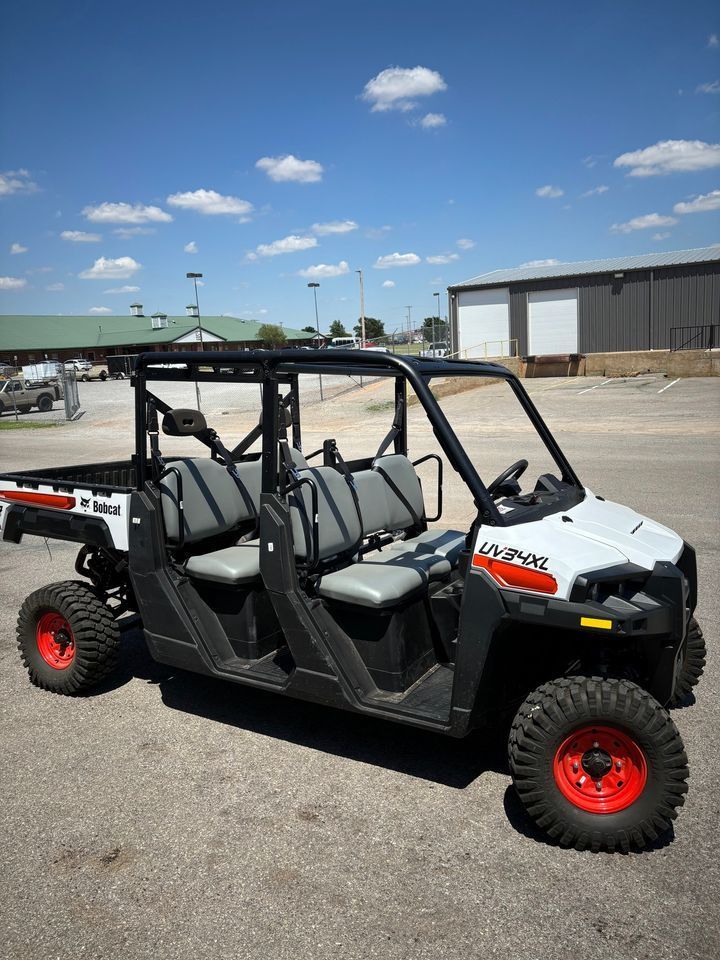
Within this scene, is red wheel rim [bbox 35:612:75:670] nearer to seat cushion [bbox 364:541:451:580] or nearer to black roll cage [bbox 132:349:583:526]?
black roll cage [bbox 132:349:583:526]

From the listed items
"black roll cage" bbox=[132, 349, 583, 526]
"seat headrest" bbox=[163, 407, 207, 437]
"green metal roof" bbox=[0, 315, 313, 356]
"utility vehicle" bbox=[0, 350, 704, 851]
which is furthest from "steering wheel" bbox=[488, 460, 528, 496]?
"green metal roof" bbox=[0, 315, 313, 356]

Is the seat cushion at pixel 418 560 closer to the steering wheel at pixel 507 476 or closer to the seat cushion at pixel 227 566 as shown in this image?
the steering wheel at pixel 507 476

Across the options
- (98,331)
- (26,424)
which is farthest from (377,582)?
(98,331)

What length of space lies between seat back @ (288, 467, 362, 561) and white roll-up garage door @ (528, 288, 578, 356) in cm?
3232

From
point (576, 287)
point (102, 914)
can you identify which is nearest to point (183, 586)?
point (102, 914)

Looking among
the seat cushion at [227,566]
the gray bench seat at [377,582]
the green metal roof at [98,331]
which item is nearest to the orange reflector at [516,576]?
the gray bench seat at [377,582]

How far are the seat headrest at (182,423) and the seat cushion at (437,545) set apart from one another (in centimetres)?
127

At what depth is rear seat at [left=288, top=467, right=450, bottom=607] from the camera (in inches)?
134

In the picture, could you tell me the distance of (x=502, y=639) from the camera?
10.00 ft

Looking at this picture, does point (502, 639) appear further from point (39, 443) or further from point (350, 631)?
point (39, 443)

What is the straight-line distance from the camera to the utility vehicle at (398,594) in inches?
112

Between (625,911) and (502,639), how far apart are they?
1024 millimetres

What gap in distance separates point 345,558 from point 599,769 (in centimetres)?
167

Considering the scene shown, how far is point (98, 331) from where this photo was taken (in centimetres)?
7312
